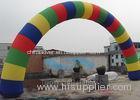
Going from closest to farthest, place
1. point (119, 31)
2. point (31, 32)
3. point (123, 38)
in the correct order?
point (31, 32), point (119, 31), point (123, 38)

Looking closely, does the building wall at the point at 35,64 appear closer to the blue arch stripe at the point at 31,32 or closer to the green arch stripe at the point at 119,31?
the green arch stripe at the point at 119,31

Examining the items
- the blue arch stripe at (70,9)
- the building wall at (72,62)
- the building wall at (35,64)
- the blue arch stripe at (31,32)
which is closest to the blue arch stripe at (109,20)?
the blue arch stripe at (70,9)

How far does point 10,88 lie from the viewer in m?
11.1

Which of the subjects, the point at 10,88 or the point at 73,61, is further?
the point at 73,61

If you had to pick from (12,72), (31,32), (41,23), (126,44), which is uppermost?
(41,23)

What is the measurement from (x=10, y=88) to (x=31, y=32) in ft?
6.61

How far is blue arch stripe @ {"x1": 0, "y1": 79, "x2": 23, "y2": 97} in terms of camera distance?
11102mm

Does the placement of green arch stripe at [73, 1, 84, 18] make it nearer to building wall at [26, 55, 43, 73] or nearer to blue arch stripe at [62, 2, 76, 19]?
blue arch stripe at [62, 2, 76, 19]

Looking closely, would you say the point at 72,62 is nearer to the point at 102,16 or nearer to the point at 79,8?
the point at 102,16

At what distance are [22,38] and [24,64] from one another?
88 centimetres

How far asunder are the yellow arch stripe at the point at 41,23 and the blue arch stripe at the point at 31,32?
143mm

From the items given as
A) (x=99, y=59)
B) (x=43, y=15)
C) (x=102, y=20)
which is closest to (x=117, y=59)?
(x=99, y=59)

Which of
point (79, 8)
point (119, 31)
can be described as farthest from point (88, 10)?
point (119, 31)

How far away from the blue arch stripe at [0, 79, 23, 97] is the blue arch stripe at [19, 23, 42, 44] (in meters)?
1.57
